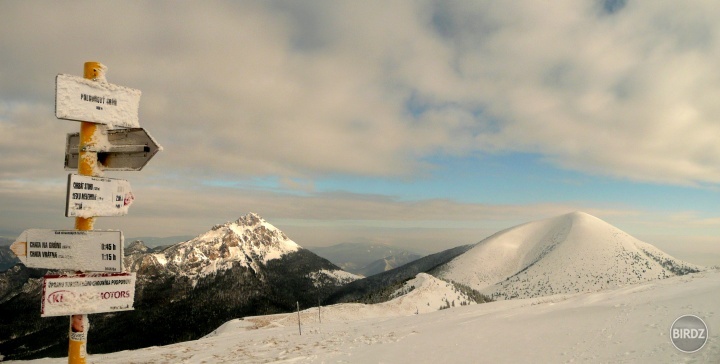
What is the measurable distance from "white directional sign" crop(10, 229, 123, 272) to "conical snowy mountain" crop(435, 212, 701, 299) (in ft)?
306

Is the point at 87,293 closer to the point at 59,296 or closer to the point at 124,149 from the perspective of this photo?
the point at 59,296

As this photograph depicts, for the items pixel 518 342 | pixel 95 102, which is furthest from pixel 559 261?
pixel 95 102

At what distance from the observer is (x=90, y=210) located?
5746 millimetres

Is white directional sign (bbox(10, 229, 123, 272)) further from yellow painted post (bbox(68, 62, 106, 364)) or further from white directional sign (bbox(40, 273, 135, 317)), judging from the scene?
yellow painted post (bbox(68, 62, 106, 364))

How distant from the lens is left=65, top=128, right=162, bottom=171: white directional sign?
608 cm

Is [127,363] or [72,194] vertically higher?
[72,194]

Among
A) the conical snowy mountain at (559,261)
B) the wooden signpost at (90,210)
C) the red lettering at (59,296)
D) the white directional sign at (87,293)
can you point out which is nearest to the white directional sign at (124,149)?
the wooden signpost at (90,210)

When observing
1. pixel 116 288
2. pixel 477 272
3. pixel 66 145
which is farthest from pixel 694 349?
pixel 477 272

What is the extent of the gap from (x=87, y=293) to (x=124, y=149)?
98.2 inches

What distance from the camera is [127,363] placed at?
15266mm

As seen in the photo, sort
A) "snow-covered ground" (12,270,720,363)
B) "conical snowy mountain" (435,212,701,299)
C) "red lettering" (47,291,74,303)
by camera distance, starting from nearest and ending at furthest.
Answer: "red lettering" (47,291,74,303), "snow-covered ground" (12,270,720,363), "conical snowy mountain" (435,212,701,299)

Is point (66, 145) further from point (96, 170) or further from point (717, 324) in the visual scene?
point (717, 324)

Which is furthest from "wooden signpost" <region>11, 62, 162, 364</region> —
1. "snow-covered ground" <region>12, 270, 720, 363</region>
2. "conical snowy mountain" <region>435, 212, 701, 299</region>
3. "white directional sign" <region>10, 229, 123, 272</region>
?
"conical snowy mountain" <region>435, 212, 701, 299</region>

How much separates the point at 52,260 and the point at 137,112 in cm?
286
